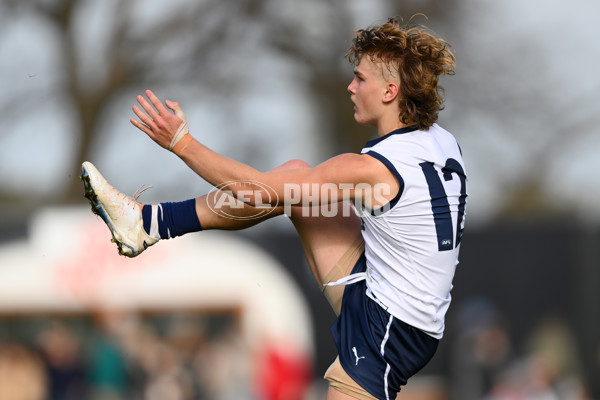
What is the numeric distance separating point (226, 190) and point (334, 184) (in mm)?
551

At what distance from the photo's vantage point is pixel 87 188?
464 centimetres

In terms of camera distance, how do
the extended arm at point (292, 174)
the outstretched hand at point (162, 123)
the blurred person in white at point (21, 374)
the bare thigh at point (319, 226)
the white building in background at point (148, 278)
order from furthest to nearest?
the white building in background at point (148, 278), the blurred person in white at point (21, 374), the bare thigh at point (319, 226), the outstretched hand at point (162, 123), the extended arm at point (292, 174)

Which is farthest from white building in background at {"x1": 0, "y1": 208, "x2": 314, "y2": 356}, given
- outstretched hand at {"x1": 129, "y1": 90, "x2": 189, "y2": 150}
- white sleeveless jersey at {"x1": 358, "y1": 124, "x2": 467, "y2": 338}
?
outstretched hand at {"x1": 129, "y1": 90, "x2": 189, "y2": 150}

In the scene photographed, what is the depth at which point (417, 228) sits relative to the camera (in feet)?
14.3

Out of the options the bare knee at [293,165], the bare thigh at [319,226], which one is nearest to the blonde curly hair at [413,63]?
the bare knee at [293,165]

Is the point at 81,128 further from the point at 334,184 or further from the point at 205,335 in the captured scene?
the point at 334,184

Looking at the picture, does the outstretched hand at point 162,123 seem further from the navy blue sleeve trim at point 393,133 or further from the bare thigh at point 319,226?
the navy blue sleeve trim at point 393,133

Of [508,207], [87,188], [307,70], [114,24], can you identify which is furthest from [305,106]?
[87,188]

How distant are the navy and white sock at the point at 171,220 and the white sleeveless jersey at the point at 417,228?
0.91 metres

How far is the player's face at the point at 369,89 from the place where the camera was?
4426 mm

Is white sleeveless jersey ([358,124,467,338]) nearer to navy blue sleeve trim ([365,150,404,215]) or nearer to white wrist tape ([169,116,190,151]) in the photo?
navy blue sleeve trim ([365,150,404,215])

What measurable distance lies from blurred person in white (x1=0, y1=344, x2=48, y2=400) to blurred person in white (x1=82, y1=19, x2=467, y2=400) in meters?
7.96

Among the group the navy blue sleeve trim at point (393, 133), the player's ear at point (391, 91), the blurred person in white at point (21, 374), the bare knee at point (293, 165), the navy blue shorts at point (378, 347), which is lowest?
the blurred person in white at point (21, 374)

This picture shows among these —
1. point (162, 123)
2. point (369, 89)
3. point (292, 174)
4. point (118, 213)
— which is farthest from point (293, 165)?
point (118, 213)
